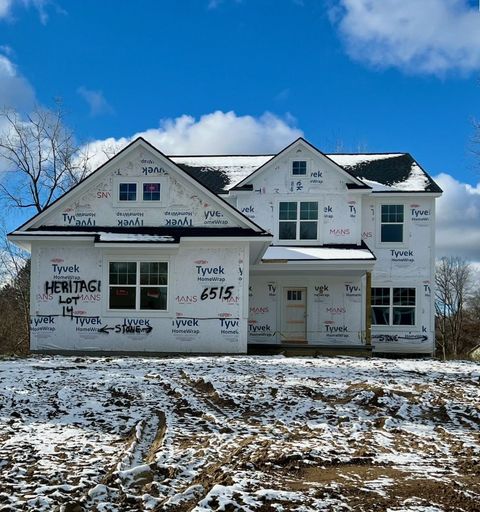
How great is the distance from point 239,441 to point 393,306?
614 inches

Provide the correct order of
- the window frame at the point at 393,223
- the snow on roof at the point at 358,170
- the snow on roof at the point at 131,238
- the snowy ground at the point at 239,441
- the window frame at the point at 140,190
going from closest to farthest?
the snowy ground at the point at 239,441
the snow on roof at the point at 131,238
the window frame at the point at 140,190
the window frame at the point at 393,223
the snow on roof at the point at 358,170

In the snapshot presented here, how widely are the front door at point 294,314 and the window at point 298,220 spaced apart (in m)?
1.91

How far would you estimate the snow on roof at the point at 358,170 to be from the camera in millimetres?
20953

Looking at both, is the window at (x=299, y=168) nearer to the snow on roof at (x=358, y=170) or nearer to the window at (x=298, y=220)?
the window at (x=298, y=220)

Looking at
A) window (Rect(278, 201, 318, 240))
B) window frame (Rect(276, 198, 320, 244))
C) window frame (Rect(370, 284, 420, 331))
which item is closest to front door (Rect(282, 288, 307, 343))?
window frame (Rect(276, 198, 320, 244))

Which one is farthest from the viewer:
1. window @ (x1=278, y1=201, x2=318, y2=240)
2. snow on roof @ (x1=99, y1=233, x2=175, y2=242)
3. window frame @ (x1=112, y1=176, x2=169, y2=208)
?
window @ (x1=278, y1=201, x2=318, y2=240)

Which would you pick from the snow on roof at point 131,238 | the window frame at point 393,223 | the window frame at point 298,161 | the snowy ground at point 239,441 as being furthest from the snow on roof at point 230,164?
the snowy ground at point 239,441

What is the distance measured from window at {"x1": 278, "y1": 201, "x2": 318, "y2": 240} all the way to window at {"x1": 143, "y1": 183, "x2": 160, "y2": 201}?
5.16 metres

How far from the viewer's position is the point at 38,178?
1268 inches

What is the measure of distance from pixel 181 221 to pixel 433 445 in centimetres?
1156

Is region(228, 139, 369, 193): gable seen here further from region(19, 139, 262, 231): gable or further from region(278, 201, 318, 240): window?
region(19, 139, 262, 231): gable

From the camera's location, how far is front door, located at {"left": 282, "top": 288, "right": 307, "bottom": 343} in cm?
1972

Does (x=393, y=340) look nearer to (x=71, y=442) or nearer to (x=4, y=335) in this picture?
(x=71, y=442)

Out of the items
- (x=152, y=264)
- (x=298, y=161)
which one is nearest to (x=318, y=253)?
(x=298, y=161)
